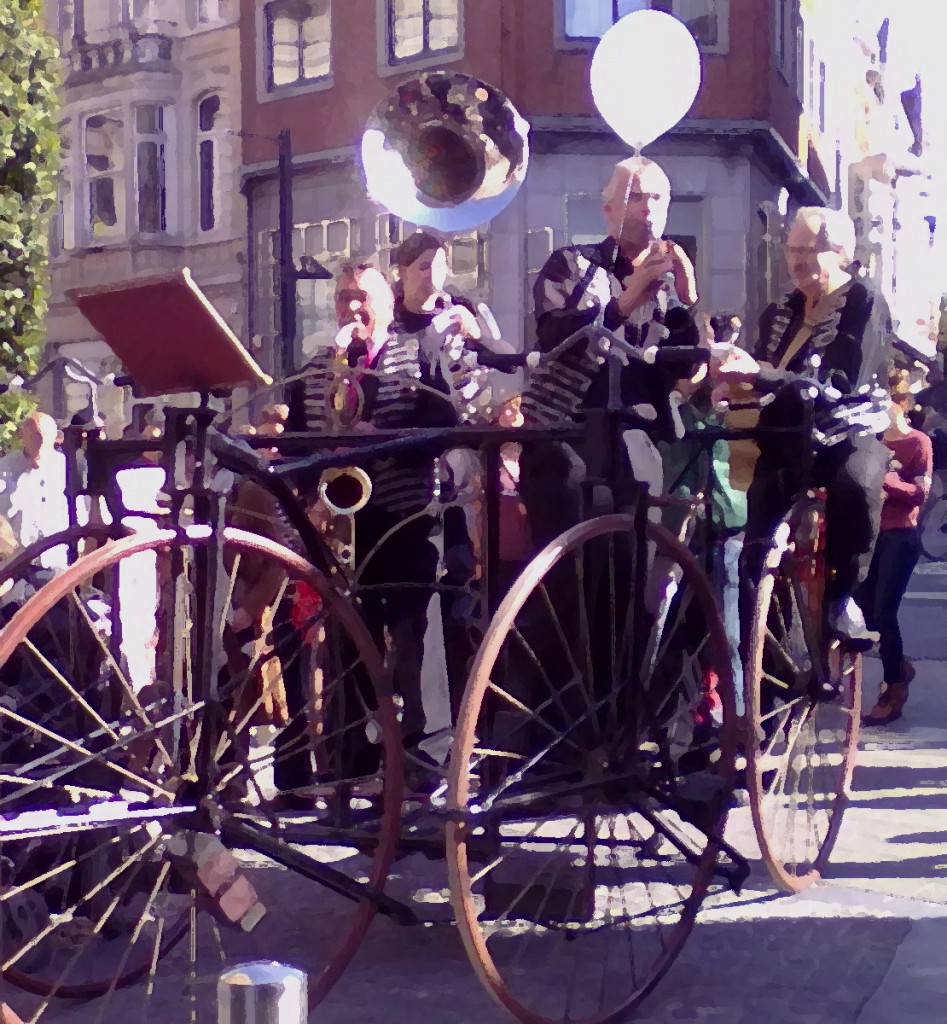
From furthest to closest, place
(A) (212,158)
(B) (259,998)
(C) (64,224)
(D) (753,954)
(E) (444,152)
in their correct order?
1. (C) (64,224)
2. (A) (212,158)
3. (E) (444,152)
4. (D) (753,954)
5. (B) (259,998)

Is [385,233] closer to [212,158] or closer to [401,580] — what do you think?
[212,158]

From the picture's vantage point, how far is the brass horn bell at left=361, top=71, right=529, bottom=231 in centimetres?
515

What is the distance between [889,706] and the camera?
25.5 feet

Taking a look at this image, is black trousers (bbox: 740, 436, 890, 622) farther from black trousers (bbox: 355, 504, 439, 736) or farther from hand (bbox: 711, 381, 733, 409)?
black trousers (bbox: 355, 504, 439, 736)

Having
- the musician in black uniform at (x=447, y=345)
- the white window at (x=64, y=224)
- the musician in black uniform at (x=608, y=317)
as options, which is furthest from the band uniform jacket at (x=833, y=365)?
the white window at (x=64, y=224)

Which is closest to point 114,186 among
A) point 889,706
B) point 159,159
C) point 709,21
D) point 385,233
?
point 159,159

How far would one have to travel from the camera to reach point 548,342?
418cm

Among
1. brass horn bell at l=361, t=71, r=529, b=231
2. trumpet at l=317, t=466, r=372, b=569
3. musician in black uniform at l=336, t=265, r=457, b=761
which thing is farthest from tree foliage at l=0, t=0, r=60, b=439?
trumpet at l=317, t=466, r=372, b=569

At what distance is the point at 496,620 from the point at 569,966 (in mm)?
1133

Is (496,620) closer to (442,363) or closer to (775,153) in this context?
(442,363)

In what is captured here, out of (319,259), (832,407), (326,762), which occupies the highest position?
(319,259)

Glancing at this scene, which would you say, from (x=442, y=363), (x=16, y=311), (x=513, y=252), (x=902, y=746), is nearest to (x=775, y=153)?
(x=513, y=252)

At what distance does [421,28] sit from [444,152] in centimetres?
1318

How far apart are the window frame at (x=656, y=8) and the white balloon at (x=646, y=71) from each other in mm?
11818
